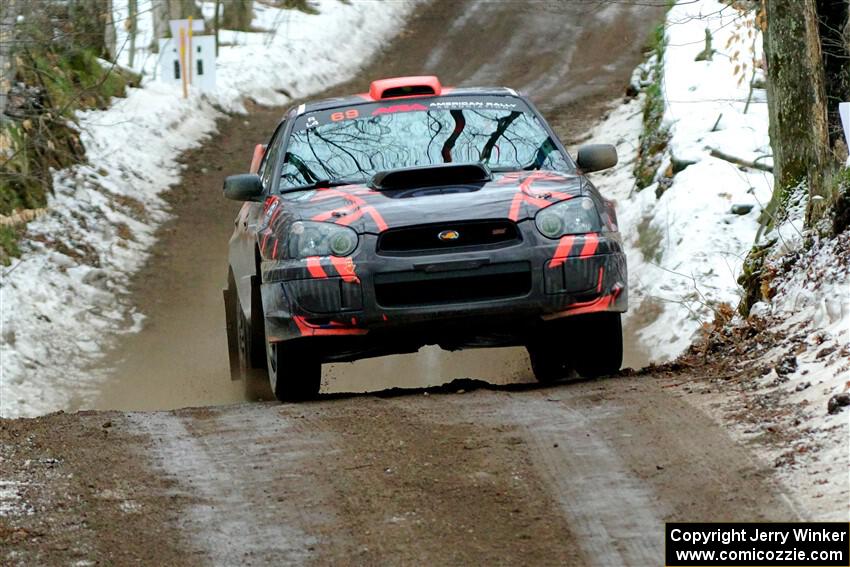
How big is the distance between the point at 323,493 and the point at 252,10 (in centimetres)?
Answer: 2651

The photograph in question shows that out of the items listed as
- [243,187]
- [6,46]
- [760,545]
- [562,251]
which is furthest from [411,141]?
[6,46]

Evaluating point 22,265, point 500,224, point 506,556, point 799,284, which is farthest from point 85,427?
point 22,265

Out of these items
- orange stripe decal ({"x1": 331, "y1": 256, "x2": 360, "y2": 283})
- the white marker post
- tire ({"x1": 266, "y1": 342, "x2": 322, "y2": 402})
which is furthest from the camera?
the white marker post

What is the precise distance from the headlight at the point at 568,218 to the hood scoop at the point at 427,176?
1.85 feet

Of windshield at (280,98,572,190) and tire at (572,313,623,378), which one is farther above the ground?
windshield at (280,98,572,190)

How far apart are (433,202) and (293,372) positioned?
1.23 metres

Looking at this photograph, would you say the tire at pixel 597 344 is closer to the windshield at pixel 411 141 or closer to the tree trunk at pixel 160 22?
the windshield at pixel 411 141

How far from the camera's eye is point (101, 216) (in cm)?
1758

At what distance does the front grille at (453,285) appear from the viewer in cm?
736

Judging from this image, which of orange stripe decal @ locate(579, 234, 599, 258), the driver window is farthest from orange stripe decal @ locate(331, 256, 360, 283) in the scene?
the driver window

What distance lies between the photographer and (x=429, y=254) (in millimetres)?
7383

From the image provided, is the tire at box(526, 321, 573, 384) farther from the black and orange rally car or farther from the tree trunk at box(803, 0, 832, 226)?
the tree trunk at box(803, 0, 832, 226)

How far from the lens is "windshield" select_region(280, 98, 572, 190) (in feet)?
27.4

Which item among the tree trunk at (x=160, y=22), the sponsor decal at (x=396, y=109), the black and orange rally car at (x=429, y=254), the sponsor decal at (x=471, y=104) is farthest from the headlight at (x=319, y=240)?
the tree trunk at (x=160, y=22)
